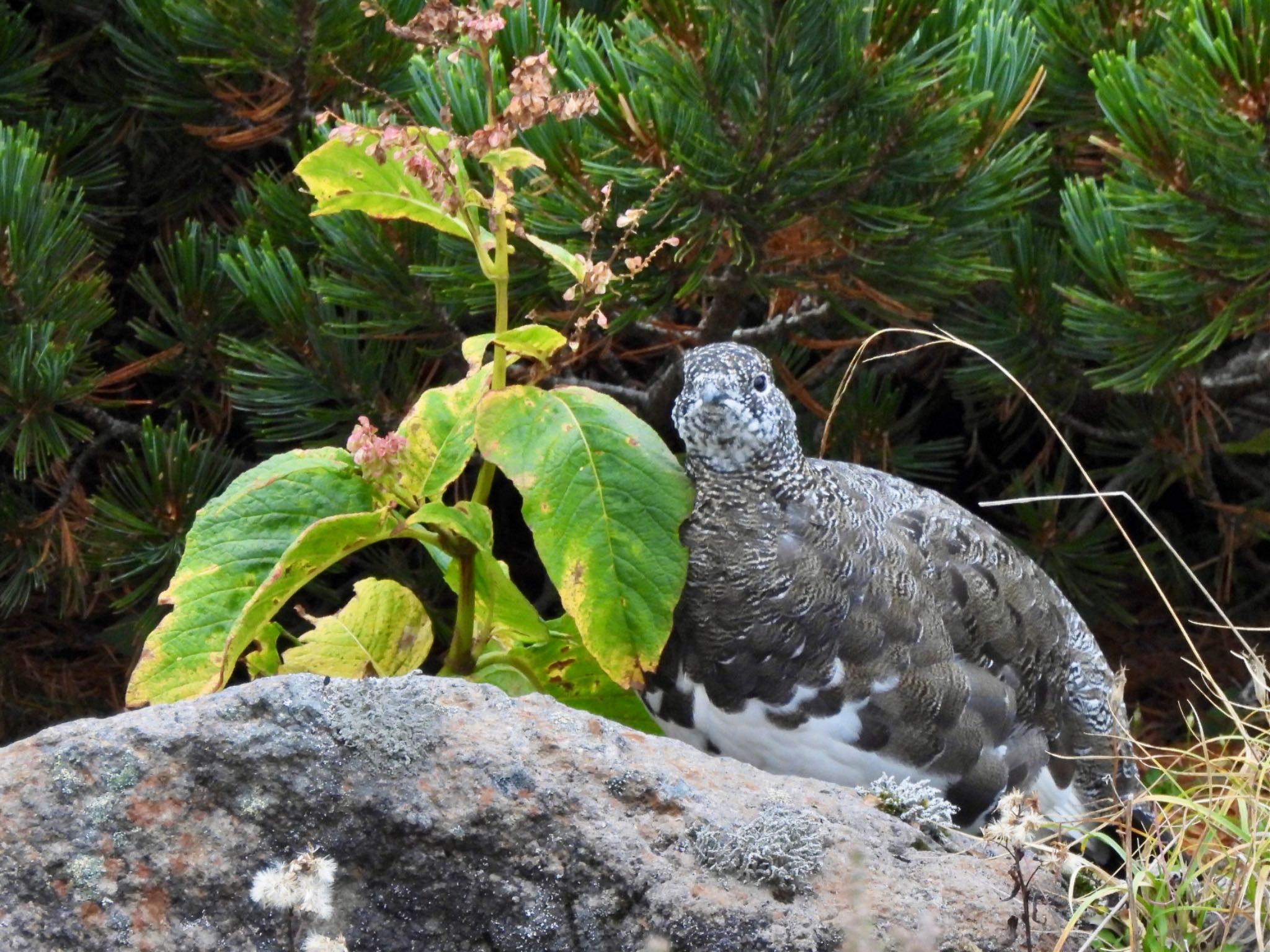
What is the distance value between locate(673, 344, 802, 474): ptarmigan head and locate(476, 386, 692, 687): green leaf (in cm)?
8

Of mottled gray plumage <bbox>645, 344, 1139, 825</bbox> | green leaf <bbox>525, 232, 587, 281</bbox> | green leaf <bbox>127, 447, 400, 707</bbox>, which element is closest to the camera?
green leaf <bbox>127, 447, 400, 707</bbox>

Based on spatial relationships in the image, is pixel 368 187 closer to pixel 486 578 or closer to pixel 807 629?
pixel 486 578

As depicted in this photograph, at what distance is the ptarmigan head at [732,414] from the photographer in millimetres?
1931

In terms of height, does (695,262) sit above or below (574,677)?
above

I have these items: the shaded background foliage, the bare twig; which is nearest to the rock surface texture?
the shaded background foliage

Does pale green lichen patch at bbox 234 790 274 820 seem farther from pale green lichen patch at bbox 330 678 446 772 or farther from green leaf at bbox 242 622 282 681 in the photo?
green leaf at bbox 242 622 282 681

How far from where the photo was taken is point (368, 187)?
1901 millimetres

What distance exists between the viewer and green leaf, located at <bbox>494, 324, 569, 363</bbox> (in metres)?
1.84

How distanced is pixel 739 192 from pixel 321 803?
3.37ft

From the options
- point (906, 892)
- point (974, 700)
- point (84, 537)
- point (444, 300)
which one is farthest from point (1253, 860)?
point (84, 537)

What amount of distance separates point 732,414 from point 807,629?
1.00ft

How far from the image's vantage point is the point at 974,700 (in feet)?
7.04

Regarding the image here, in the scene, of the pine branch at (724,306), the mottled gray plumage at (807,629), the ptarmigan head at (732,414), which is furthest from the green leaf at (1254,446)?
the ptarmigan head at (732,414)

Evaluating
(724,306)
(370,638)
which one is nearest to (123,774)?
(370,638)
